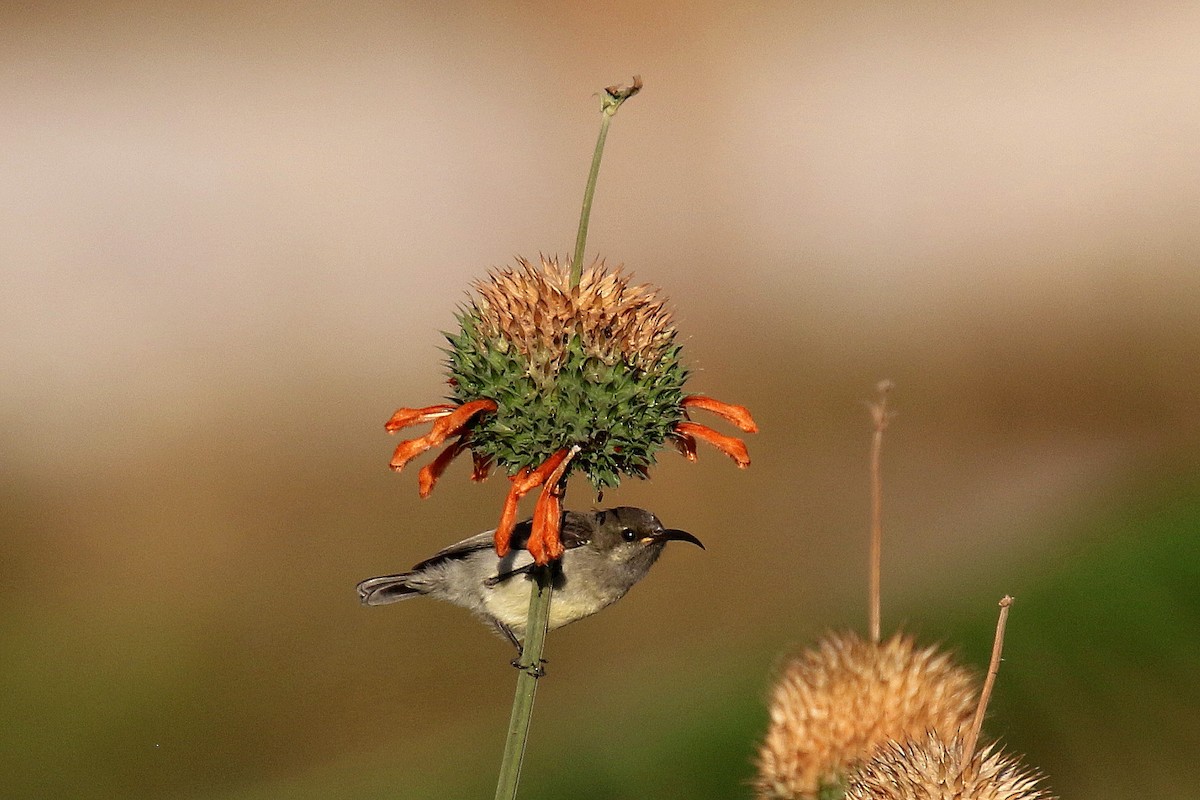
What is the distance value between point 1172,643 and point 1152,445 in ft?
13.2

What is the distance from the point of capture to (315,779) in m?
8.04

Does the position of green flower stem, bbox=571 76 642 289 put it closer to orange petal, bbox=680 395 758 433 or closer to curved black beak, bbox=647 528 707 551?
orange petal, bbox=680 395 758 433

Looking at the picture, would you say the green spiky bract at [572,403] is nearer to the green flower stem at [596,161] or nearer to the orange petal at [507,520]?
the orange petal at [507,520]

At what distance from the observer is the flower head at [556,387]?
99.8 inches

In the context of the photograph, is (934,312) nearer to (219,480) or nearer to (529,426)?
(219,480)

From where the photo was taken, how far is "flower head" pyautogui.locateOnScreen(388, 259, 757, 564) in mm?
2535

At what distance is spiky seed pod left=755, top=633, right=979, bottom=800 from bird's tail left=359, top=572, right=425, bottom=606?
60.7 inches

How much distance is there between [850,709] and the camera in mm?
2900

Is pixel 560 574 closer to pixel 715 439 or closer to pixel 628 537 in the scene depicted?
pixel 628 537

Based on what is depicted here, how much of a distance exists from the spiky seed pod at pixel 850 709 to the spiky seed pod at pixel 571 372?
0.75m

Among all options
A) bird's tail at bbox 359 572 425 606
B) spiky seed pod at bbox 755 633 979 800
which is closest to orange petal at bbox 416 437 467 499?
spiky seed pod at bbox 755 633 979 800

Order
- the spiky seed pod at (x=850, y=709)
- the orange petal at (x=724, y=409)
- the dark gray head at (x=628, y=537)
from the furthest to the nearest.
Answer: the dark gray head at (x=628, y=537)
the spiky seed pod at (x=850, y=709)
the orange petal at (x=724, y=409)

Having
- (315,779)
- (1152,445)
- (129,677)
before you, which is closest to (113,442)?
(129,677)

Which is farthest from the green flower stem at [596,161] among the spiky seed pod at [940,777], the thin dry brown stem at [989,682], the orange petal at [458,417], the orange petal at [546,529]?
the spiky seed pod at [940,777]
